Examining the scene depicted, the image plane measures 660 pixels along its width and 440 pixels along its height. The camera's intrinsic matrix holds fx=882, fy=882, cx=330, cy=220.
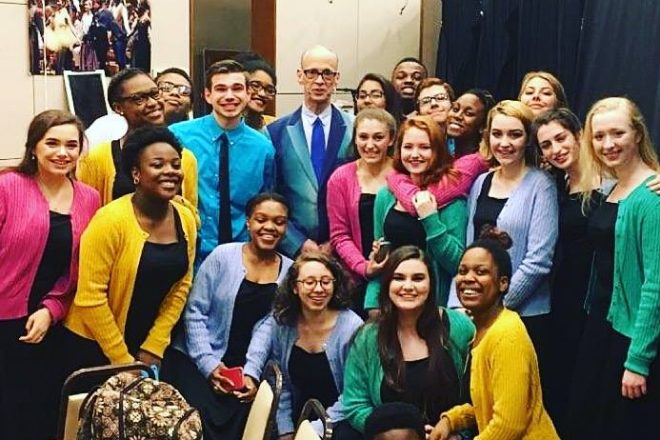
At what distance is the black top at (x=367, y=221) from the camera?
3656 millimetres

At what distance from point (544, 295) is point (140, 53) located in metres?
2.73

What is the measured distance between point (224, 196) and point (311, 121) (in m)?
0.57

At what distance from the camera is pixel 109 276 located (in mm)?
3146

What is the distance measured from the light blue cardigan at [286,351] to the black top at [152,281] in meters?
0.39

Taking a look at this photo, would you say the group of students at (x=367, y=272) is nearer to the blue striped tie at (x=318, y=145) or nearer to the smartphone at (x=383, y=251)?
the smartphone at (x=383, y=251)

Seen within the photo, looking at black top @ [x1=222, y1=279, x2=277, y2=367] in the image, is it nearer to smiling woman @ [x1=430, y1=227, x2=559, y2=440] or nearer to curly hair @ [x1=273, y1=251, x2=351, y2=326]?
curly hair @ [x1=273, y1=251, x2=351, y2=326]

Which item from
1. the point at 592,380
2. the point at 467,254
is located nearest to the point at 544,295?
the point at 592,380

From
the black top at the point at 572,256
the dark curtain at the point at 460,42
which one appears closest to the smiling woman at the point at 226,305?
the black top at the point at 572,256

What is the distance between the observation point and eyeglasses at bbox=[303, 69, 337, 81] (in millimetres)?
3936

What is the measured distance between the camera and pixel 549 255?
10.9ft

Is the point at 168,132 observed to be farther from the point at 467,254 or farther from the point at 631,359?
the point at 631,359

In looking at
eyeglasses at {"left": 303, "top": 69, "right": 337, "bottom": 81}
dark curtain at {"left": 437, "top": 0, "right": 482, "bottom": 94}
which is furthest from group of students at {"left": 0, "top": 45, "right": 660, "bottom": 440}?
dark curtain at {"left": 437, "top": 0, "right": 482, "bottom": 94}

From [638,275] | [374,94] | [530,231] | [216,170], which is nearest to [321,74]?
[374,94]

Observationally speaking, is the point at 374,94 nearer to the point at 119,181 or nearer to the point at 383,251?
the point at 383,251
